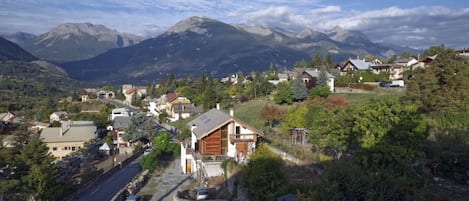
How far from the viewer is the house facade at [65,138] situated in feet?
172

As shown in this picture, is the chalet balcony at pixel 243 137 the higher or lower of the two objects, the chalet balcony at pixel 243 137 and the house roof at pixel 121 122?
the higher

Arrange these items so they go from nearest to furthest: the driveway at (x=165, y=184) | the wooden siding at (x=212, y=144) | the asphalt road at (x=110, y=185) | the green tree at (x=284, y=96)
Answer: the driveway at (x=165, y=184) < the asphalt road at (x=110, y=185) < the wooden siding at (x=212, y=144) < the green tree at (x=284, y=96)

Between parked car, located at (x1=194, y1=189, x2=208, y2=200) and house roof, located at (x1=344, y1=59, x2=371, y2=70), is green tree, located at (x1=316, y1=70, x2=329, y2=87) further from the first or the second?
parked car, located at (x1=194, y1=189, x2=208, y2=200)

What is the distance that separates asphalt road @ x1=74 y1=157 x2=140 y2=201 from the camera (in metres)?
28.4

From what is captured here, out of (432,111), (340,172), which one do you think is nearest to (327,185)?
(340,172)

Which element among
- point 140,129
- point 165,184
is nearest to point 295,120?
point 165,184

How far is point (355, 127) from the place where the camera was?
20812 mm

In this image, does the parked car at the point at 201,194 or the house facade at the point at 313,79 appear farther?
the house facade at the point at 313,79

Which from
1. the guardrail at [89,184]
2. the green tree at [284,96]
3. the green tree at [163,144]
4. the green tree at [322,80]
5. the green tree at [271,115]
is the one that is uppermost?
the green tree at [322,80]

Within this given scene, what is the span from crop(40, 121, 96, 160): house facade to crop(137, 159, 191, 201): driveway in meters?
23.5

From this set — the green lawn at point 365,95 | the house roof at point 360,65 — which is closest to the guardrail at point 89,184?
the green lawn at point 365,95

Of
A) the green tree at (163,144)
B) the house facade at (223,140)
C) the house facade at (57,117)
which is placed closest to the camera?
the house facade at (223,140)

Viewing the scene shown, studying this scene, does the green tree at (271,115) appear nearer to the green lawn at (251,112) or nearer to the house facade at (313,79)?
the green lawn at (251,112)

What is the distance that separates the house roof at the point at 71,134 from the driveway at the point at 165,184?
78.3 ft
